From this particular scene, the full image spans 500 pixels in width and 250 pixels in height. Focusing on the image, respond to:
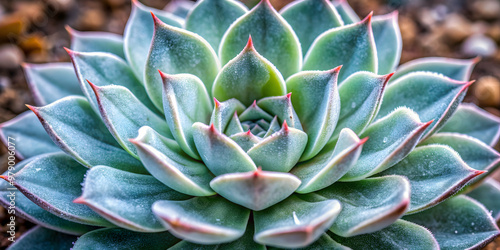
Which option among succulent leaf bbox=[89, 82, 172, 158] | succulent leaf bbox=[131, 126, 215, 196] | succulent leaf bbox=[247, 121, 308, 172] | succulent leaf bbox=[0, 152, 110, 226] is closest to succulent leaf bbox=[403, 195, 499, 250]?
succulent leaf bbox=[247, 121, 308, 172]

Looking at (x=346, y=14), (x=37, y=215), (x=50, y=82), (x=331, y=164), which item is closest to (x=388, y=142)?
(x=331, y=164)

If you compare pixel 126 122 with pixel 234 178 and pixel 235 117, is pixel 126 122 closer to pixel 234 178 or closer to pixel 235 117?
pixel 235 117

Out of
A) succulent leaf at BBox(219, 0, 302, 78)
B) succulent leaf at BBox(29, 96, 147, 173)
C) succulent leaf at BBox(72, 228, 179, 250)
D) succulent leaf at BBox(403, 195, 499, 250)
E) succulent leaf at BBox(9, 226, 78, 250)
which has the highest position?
succulent leaf at BBox(219, 0, 302, 78)

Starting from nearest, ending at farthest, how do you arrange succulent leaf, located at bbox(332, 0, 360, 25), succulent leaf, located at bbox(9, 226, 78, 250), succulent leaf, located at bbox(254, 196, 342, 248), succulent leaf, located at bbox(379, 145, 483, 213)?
succulent leaf, located at bbox(254, 196, 342, 248) → succulent leaf, located at bbox(379, 145, 483, 213) → succulent leaf, located at bbox(9, 226, 78, 250) → succulent leaf, located at bbox(332, 0, 360, 25)

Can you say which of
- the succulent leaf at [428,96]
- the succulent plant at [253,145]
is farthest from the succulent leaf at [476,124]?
the succulent leaf at [428,96]

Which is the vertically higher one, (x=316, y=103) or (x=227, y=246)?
(x=316, y=103)

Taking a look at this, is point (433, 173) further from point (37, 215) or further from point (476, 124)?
point (37, 215)

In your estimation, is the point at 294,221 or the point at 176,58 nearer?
the point at 294,221

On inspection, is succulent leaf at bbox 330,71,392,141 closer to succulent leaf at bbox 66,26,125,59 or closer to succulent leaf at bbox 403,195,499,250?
succulent leaf at bbox 403,195,499,250
